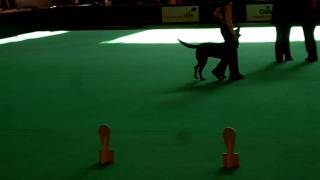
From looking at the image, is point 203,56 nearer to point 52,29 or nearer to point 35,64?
point 35,64

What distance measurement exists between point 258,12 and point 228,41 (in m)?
12.5

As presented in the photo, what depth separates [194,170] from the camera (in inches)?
203

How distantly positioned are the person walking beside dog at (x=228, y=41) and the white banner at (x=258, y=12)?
1189cm

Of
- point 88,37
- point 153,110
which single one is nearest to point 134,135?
point 153,110

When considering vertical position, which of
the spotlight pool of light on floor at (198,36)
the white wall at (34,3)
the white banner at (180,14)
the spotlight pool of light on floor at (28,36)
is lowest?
the spotlight pool of light on floor at (28,36)

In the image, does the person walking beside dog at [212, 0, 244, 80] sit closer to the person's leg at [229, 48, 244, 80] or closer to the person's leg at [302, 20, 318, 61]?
the person's leg at [229, 48, 244, 80]

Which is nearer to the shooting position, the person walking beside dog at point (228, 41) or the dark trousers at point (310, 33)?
the person walking beside dog at point (228, 41)

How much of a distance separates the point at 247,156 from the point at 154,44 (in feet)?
35.2

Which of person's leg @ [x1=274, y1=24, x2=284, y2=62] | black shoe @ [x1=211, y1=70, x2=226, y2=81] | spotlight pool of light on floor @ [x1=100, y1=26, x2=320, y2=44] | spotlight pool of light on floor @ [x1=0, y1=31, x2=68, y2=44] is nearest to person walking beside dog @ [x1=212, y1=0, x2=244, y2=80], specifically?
black shoe @ [x1=211, y1=70, x2=226, y2=81]

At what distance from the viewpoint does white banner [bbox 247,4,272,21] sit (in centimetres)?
2130

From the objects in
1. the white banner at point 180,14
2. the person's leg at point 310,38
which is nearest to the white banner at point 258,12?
the white banner at point 180,14

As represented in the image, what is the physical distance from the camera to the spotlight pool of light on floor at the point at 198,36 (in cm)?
1636

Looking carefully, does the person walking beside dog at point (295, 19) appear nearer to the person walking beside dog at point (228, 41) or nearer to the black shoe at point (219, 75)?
the person walking beside dog at point (228, 41)

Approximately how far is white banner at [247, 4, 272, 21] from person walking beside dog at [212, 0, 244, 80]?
468 inches
